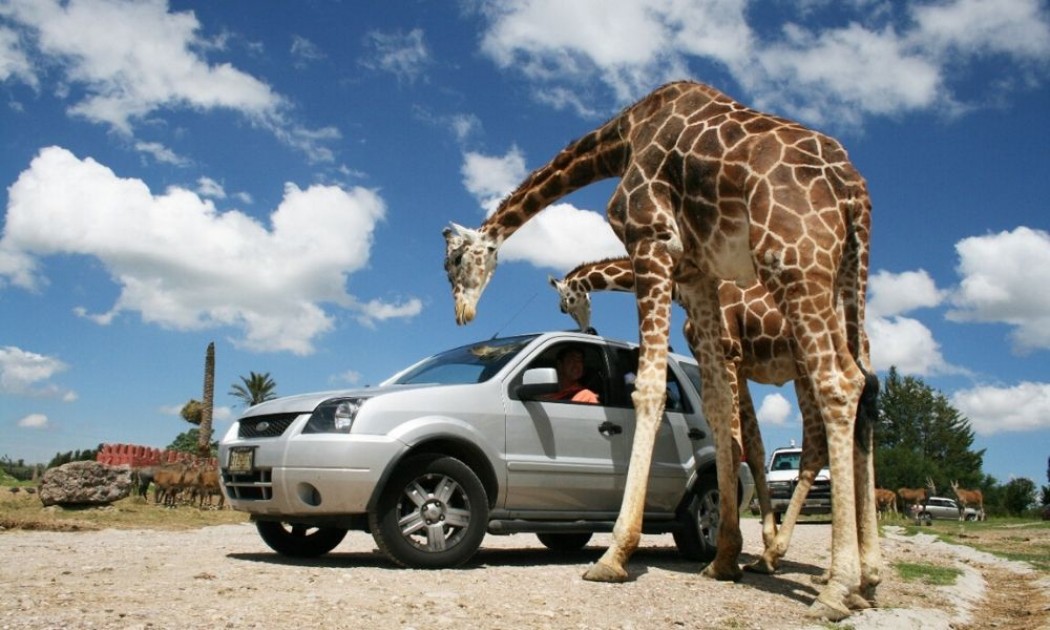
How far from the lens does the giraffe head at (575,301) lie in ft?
39.5

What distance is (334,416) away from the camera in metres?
6.90

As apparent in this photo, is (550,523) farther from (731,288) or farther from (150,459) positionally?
(150,459)

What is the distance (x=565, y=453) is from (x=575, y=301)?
4.48m

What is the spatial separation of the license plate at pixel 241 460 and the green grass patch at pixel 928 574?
5.87m

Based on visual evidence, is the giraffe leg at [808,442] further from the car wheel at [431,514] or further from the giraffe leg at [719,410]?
the car wheel at [431,514]

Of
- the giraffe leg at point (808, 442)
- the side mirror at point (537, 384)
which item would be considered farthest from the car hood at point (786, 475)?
the side mirror at point (537, 384)

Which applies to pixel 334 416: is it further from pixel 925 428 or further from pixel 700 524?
pixel 925 428

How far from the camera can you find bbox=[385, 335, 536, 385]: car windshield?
790 cm

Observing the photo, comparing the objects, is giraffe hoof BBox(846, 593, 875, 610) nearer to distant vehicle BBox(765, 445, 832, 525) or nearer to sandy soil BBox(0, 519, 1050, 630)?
sandy soil BBox(0, 519, 1050, 630)

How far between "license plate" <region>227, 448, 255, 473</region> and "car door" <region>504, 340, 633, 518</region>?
6.61 ft

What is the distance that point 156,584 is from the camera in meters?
5.70

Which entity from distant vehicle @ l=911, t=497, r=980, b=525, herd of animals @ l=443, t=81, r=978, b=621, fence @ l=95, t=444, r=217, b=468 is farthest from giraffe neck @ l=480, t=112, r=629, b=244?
distant vehicle @ l=911, t=497, r=980, b=525

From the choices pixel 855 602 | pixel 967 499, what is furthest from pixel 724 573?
pixel 967 499

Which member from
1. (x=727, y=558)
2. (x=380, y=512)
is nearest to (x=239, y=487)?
(x=380, y=512)
